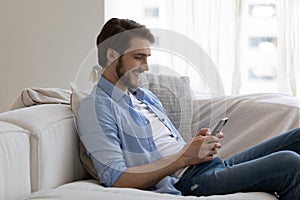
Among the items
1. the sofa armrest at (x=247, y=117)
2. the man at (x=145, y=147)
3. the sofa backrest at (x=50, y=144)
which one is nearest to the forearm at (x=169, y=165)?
the man at (x=145, y=147)

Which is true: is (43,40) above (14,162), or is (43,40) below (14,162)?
above

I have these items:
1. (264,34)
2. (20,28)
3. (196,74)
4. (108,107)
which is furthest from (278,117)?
(20,28)

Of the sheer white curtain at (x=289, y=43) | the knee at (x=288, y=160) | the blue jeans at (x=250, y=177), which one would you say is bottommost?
the blue jeans at (x=250, y=177)

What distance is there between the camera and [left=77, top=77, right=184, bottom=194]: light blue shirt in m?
1.70

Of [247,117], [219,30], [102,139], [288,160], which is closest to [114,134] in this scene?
[102,139]

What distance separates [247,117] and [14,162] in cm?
107

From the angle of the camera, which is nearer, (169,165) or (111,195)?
(111,195)

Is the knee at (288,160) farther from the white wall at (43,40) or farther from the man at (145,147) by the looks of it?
the white wall at (43,40)

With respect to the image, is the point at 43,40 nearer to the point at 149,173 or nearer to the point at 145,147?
the point at 145,147

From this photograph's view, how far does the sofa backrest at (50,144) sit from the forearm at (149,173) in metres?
0.21

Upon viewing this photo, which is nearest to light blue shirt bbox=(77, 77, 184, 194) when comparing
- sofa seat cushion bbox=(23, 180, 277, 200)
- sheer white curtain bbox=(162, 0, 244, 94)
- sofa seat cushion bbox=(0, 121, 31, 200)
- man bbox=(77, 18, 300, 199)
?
man bbox=(77, 18, 300, 199)

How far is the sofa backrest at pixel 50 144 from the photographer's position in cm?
163

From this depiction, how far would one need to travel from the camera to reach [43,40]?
3.37 meters

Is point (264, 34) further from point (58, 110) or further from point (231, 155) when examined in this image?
point (58, 110)
